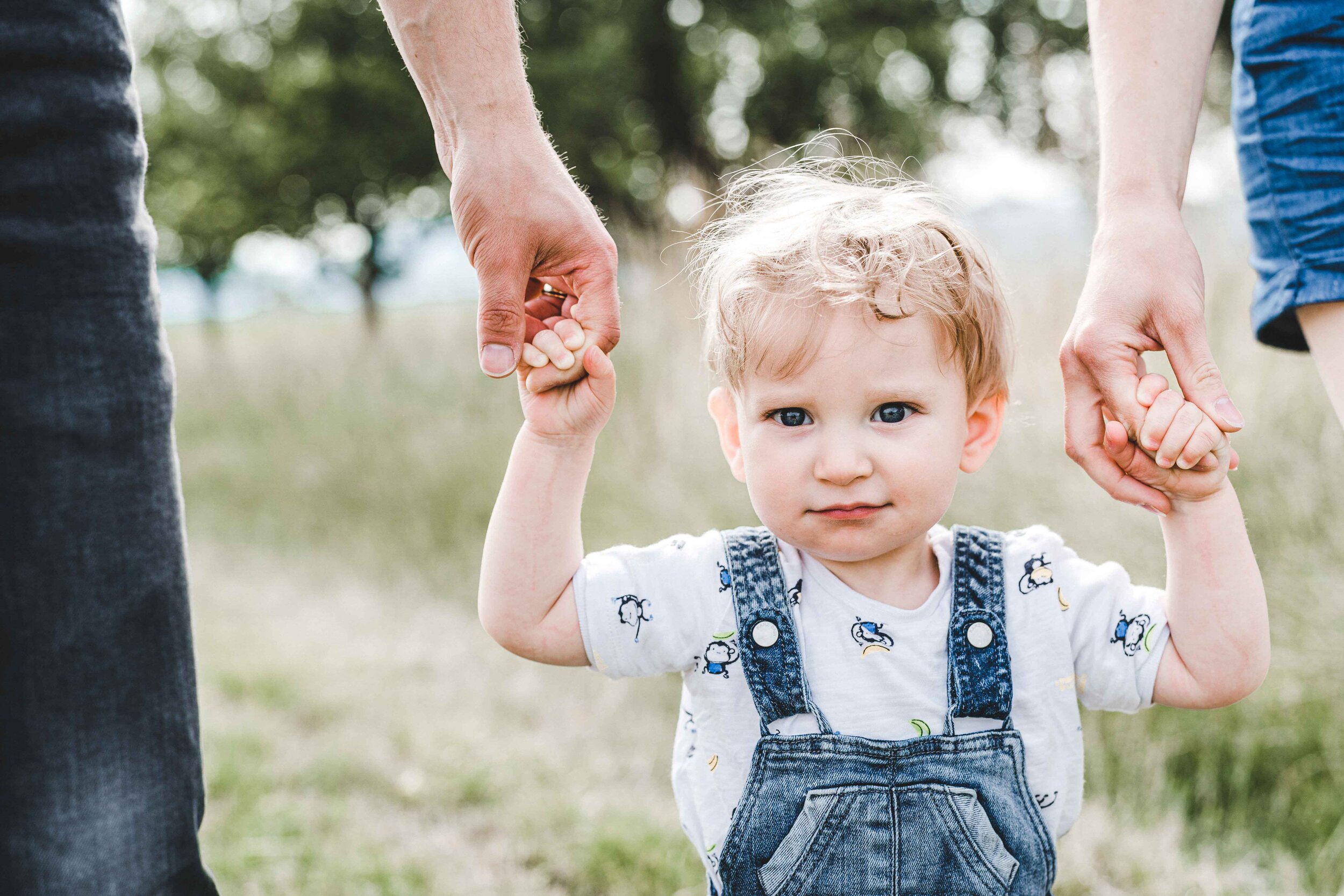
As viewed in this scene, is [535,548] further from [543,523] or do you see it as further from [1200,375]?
[1200,375]

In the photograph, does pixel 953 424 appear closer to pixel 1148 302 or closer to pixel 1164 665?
pixel 1148 302

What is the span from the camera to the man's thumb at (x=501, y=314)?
126cm

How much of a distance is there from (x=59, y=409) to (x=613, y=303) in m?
0.67

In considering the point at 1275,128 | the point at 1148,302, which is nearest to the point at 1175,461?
the point at 1148,302

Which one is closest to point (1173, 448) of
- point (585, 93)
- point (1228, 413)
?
point (1228, 413)

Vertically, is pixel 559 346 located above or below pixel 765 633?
above

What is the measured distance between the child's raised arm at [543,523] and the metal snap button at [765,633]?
0.75 feet

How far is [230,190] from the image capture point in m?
11.9

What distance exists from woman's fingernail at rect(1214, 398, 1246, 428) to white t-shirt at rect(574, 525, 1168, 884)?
0.83 ft

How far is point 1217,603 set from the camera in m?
1.31

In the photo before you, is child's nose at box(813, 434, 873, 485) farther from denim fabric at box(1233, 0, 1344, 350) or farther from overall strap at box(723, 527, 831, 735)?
denim fabric at box(1233, 0, 1344, 350)

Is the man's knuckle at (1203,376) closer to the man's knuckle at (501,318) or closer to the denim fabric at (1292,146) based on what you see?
the denim fabric at (1292,146)

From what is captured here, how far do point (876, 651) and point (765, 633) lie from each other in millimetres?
143

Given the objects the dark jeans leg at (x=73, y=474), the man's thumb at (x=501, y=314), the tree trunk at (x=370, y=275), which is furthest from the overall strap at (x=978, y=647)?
the tree trunk at (x=370, y=275)
